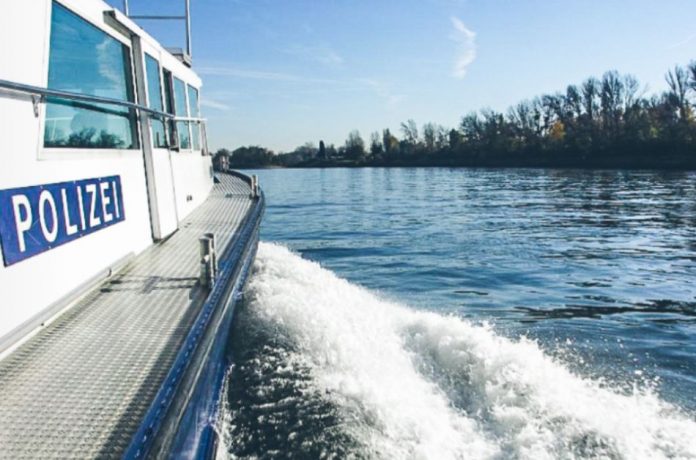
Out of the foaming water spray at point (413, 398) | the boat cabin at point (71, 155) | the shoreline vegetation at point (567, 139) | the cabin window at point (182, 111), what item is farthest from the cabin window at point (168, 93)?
the shoreline vegetation at point (567, 139)

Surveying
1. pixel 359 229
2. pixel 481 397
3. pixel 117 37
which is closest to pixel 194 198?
pixel 117 37

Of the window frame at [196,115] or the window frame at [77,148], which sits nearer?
the window frame at [77,148]

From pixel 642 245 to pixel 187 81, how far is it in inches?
440

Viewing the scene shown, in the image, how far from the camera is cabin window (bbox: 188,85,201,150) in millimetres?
8391

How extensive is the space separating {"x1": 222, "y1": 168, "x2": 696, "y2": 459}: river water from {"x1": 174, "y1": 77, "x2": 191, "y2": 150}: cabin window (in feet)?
7.36

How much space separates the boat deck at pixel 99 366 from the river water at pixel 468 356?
3.43 feet

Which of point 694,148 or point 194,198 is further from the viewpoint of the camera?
point 694,148

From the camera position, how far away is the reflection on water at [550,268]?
6.43 meters

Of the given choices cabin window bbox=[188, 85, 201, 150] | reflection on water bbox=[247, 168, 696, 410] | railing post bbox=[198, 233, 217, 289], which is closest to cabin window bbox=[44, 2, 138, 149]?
railing post bbox=[198, 233, 217, 289]

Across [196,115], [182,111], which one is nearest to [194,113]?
→ [196,115]

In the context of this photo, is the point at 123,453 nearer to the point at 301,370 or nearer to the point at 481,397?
the point at 301,370

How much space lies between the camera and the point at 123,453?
2.14 metres

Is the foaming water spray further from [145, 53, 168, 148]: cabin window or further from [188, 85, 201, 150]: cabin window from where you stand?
[188, 85, 201, 150]: cabin window

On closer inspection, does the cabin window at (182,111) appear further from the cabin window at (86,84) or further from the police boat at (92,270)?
the cabin window at (86,84)
